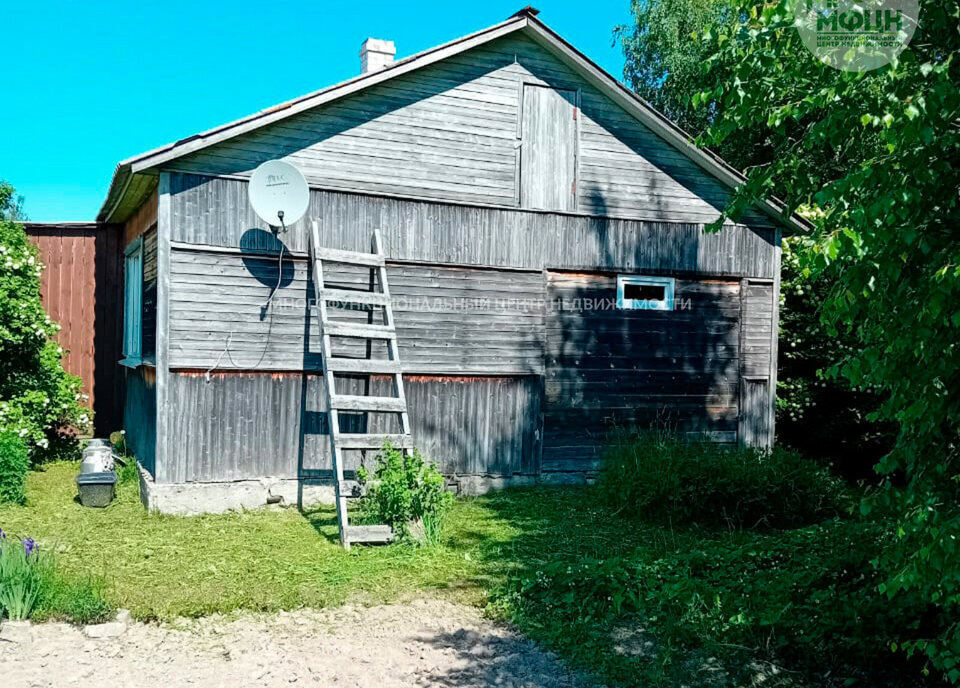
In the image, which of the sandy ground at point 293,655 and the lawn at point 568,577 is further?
the lawn at point 568,577

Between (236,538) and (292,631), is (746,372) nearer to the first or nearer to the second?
(236,538)

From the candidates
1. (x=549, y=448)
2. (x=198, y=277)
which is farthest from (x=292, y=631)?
(x=549, y=448)

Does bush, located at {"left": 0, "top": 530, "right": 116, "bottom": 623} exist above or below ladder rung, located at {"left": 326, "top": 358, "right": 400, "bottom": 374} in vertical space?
below

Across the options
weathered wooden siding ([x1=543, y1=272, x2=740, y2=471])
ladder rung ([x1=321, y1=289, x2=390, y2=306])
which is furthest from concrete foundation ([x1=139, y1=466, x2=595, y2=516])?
weathered wooden siding ([x1=543, y1=272, x2=740, y2=471])

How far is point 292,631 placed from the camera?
19.5 feet

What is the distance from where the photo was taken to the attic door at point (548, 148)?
11219mm

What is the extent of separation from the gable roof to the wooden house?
30mm

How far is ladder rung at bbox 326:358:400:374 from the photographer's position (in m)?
9.35

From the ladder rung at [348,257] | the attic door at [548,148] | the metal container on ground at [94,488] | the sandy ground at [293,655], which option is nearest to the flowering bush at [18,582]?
the sandy ground at [293,655]

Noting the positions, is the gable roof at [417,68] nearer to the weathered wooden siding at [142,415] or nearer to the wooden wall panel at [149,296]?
the wooden wall panel at [149,296]

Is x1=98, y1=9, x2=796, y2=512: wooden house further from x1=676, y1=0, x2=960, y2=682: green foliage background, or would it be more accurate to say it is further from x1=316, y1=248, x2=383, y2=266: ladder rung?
x1=676, y1=0, x2=960, y2=682: green foliage background

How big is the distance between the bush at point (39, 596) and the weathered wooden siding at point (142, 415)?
3492mm

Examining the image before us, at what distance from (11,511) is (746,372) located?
1008 cm

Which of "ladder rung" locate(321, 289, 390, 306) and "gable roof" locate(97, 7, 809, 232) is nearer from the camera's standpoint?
"gable roof" locate(97, 7, 809, 232)
